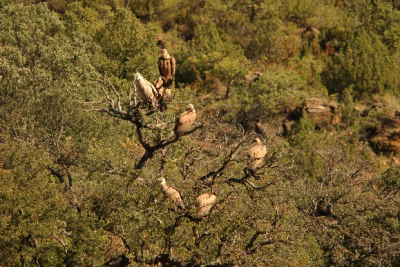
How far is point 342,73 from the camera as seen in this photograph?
51.0m

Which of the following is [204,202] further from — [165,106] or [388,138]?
[388,138]

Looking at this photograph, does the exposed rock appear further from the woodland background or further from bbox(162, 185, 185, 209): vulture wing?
bbox(162, 185, 185, 209): vulture wing

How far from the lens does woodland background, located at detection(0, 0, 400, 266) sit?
1666 centimetres

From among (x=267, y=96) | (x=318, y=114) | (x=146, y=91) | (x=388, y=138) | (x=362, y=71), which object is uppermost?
(x=146, y=91)

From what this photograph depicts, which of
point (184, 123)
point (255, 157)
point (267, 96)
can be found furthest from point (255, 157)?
point (267, 96)

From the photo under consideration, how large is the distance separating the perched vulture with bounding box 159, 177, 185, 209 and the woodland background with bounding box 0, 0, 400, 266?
0.67 ft

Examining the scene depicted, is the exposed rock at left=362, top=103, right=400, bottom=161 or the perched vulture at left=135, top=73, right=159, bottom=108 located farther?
the exposed rock at left=362, top=103, right=400, bottom=161

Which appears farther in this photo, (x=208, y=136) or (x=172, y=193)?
(x=208, y=136)

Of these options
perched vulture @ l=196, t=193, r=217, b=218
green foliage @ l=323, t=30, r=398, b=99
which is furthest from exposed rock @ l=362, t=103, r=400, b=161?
perched vulture @ l=196, t=193, r=217, b=218

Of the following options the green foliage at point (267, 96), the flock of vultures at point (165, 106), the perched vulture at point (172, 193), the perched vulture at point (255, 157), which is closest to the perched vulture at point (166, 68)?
the flock of vultures at point (165, 106)

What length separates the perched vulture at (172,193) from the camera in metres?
15.7

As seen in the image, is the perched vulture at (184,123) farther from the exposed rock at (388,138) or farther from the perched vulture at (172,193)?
the exposed rock at (388,138)

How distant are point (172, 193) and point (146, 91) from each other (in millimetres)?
2567

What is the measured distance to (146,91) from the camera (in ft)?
50.5
